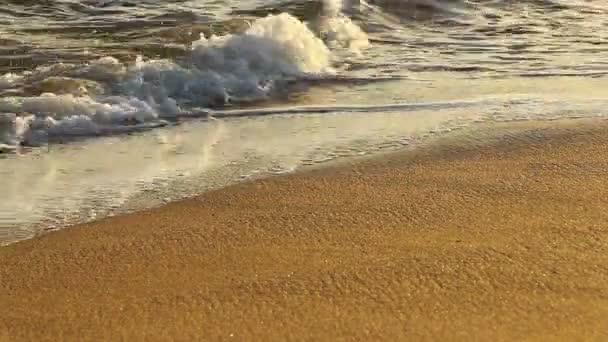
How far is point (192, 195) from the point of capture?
3594 mm

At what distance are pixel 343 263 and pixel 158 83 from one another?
3200 mm

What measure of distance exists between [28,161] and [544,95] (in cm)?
304

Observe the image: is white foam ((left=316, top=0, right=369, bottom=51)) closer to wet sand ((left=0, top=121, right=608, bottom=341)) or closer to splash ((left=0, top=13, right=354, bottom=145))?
splash ((left=0, top=13, right=354, bottom=145))

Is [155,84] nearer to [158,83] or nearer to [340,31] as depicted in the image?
[158,83]

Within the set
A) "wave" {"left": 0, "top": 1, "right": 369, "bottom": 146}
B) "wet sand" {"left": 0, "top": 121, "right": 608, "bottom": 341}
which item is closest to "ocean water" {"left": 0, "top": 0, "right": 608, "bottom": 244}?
"wave" {"left": 0, "top": 1, "right": 369, "bottom": 146}

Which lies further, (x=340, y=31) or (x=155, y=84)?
(x=340, y=31)

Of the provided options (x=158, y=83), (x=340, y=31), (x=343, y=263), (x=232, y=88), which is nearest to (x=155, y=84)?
(x=158, y=83)

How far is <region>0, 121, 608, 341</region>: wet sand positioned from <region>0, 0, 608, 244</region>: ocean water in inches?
12.9

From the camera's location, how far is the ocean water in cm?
394

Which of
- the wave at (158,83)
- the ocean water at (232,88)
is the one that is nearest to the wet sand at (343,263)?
the ocean water at (232,88)

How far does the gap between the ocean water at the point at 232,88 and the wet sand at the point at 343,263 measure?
0.33 meters

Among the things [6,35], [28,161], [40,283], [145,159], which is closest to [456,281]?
[40,283]

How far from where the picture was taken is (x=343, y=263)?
111 inches

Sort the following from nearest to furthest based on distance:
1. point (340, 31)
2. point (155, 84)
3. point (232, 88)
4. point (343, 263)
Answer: point (343, 263)
point (155, 84)
point (232, 88)
point (340, 31)
